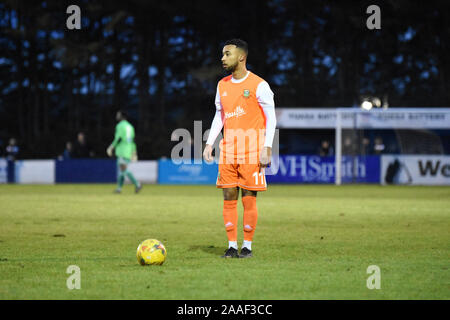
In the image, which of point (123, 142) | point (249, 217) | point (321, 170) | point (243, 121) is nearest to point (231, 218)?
point (249, 217)

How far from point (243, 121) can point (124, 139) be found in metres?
13.3

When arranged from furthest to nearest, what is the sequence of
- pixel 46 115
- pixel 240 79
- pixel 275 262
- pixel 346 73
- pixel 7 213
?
pixel 46 115 < pixel 346 73 < pixel 7 213 < pixel 240 79 < pixel 275 262

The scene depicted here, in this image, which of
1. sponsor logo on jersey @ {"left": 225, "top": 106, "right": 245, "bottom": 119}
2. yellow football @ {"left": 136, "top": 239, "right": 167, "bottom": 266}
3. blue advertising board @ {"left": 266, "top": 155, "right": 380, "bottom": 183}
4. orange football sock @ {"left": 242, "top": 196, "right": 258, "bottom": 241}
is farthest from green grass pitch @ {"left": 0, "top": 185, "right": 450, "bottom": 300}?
blue advertising board @ {"left": 266, "top": 155, "right": 380, "bottom": 183}

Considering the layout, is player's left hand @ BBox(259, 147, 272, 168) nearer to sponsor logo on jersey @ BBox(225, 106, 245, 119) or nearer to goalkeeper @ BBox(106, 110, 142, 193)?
sponsor logo on jersey @ BBox(225, 106, 245, 119)

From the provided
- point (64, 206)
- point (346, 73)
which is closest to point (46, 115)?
point (346, 73)

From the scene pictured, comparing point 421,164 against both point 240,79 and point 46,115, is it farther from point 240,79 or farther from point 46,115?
point 46,115

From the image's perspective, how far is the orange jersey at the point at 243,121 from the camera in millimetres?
8367

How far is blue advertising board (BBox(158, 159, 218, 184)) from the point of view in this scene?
29.8 meters

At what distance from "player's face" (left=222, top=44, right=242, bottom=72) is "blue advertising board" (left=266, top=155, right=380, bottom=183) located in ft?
72.6

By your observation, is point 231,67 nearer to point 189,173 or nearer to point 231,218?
point 231,218

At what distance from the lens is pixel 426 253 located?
28.6 feet

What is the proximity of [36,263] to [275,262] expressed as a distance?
2.56 metres

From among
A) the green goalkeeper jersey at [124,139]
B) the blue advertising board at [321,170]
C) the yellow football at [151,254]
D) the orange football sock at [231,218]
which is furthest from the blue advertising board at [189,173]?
the yellow football at [151,254]

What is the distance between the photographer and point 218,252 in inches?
348
